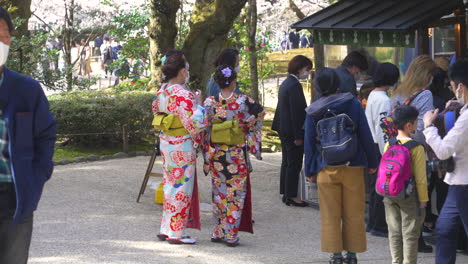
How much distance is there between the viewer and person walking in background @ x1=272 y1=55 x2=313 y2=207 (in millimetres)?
8180

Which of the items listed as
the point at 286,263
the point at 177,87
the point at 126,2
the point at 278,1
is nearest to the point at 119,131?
the point at 177,87

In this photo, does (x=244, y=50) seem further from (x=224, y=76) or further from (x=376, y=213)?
(x=224, y=76)

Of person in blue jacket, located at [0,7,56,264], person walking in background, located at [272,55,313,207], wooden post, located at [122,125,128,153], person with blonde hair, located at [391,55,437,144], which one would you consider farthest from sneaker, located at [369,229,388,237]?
wooden post, located at [122,125,128,153]

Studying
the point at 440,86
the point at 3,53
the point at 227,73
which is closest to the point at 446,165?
the point at 440,86

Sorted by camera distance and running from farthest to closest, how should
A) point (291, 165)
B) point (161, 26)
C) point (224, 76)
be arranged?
point (161, 26) → point (291, 165) → point (224, 76)

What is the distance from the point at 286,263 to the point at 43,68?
21.3 feet

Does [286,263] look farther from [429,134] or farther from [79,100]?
[79,100]

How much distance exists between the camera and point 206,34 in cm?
1200

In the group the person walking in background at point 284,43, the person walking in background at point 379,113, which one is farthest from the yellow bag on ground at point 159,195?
the person walking in background at point 284,43

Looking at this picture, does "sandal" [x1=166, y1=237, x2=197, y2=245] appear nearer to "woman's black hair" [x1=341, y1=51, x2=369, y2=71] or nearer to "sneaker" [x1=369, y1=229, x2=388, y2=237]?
"sneaker" [x1=369, y1=229, x2=388, y2=237]

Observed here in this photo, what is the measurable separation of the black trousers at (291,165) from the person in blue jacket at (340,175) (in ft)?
8.57

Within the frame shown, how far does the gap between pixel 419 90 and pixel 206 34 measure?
6.14 m

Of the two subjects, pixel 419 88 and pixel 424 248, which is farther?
pixel 424 248

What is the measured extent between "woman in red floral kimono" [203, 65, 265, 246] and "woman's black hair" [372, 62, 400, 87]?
116 cm
